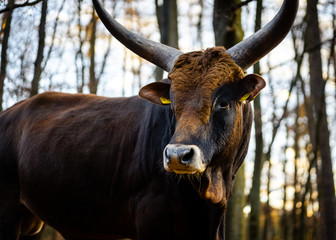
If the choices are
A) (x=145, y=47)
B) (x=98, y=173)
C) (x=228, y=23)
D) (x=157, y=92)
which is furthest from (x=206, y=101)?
(x=228, y=23)

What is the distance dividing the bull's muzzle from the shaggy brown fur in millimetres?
423

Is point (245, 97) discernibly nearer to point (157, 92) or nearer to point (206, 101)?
point (206, 101)

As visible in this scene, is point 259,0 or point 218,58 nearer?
point 218,58

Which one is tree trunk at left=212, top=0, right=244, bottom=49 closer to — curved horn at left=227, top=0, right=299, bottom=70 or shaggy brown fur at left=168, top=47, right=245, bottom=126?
curved horn at left=227, top=0, right=299, bottom=70

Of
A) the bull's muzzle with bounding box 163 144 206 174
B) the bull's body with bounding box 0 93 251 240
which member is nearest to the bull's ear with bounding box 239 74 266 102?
the bull's body with bounding box 0 93 251 240

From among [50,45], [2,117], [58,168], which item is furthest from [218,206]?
[50,45]

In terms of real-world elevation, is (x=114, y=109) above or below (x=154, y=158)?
above

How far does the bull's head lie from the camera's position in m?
3.77

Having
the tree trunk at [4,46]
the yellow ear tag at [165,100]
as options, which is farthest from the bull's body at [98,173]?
the tree trunk at [4,46]

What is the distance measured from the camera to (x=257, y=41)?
4.57 m

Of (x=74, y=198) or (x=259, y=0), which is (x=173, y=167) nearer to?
(x=74, y=198)

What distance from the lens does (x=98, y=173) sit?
507 cm

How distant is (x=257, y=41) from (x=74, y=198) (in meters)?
2.70

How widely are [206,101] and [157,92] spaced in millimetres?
766
